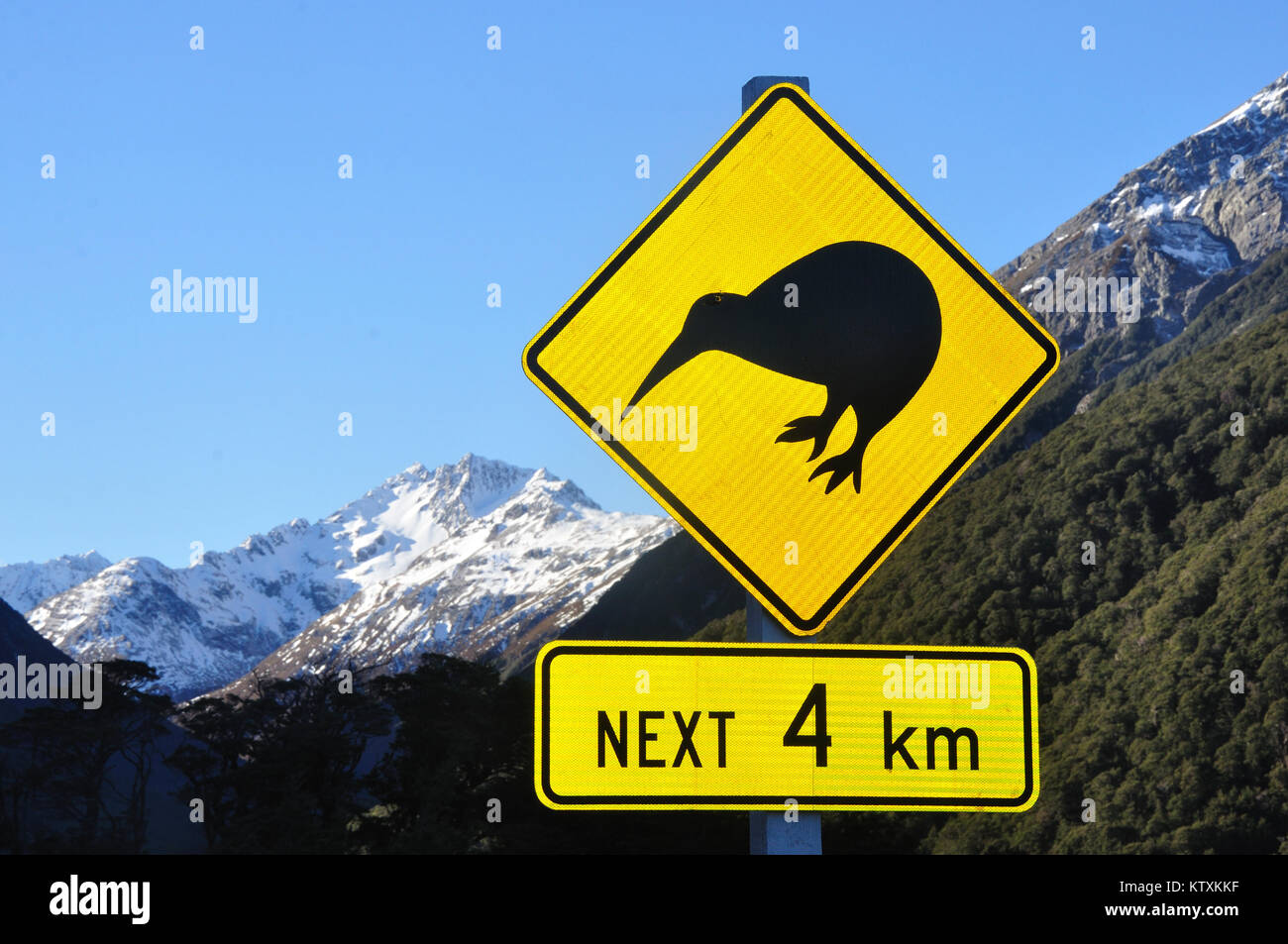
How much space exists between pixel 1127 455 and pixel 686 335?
126m

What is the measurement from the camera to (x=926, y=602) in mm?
109000

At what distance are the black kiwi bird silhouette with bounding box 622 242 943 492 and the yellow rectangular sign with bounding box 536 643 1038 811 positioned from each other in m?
0.49

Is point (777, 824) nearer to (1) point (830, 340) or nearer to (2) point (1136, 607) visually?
(1) point (830, 340)

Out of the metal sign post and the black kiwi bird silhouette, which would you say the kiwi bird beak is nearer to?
the black kiwi bird silhouette

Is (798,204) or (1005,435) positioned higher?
(1005,435)

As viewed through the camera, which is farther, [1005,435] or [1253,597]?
[1005,435]

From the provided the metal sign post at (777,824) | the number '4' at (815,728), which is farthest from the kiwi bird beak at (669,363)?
the number '4' at (815,728)

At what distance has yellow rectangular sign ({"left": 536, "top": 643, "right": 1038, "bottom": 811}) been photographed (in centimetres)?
312

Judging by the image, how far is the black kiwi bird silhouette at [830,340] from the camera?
323 cm

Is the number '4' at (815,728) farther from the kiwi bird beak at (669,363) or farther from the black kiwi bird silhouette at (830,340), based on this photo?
the kiwi bird beak at (669,363)

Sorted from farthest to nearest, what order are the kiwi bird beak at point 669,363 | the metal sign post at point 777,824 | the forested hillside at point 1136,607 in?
1. the forested hillside at point 1136,607
2. the kiwi bird beak at point 669,363
3. the metal sign post at point 777,824

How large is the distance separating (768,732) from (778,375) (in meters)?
0.87
